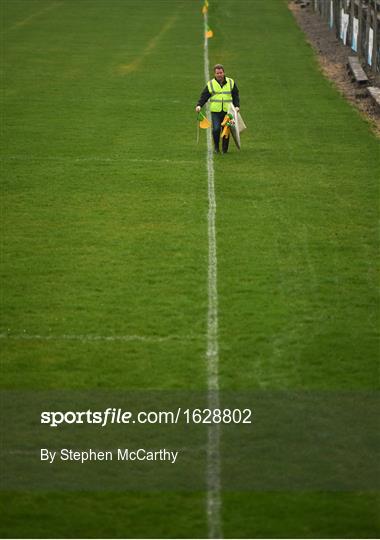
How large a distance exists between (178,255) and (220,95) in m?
6.85

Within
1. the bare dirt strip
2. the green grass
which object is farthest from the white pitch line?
the bare dirt strip

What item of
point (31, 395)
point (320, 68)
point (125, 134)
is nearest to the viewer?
point (31, 395)

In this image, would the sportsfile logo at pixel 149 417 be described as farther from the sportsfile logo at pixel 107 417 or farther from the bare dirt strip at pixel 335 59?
the bare dirt strip at pixel 335 59

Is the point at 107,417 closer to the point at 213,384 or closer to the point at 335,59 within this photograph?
the point at 213,384

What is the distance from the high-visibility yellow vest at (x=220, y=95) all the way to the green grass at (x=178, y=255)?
1089 millimetres

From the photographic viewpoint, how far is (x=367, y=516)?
33.0 ft

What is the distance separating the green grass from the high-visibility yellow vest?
42.9 inches

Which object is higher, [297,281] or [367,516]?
[297,281]

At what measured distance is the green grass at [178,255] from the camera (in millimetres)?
10297

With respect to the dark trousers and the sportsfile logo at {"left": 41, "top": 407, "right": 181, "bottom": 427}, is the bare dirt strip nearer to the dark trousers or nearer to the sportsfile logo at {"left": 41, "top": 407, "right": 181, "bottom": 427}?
the dark trousers

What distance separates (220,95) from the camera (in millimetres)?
23188

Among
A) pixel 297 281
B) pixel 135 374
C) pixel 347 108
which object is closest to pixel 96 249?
pixel 297 281

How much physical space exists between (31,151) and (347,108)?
917cm

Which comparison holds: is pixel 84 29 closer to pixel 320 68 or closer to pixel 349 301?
pixel 320 68
